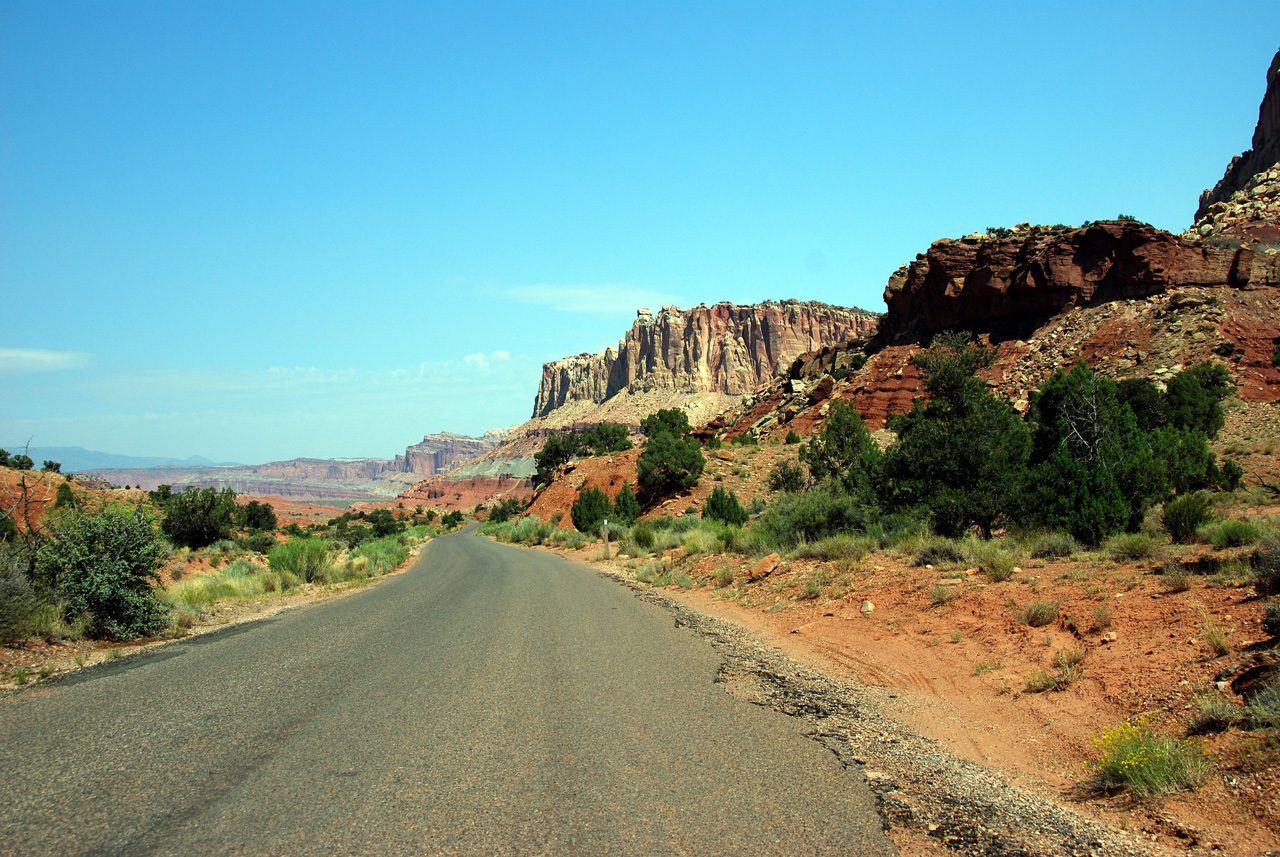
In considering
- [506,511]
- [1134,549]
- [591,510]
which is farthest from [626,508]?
Answer: [506,511]

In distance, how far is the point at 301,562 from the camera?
70.7 feet

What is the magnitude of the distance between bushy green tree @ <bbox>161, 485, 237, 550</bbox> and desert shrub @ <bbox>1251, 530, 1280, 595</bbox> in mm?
45644

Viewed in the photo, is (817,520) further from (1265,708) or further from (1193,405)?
(1193,405)

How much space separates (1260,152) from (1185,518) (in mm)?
86882

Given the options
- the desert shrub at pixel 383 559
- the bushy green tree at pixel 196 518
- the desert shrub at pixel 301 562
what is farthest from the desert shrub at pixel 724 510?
the bushy green tree at pixel 196 518

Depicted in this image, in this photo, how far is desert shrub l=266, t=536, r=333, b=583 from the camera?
21.4 meters

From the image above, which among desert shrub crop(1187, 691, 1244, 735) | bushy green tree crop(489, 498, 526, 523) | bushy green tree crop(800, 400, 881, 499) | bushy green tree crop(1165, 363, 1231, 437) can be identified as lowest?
bushy green tree crop(489, 498, 526, 523)

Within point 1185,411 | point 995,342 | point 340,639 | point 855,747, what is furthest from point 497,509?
point 855,747

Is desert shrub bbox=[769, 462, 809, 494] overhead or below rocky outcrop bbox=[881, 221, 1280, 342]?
below

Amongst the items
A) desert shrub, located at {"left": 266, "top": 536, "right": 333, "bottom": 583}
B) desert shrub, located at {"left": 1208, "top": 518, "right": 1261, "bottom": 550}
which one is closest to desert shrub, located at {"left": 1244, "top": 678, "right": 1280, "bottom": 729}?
desert shrub, located at {"left": 1208, "top": 518, "right": 1261, "bottom": 550}

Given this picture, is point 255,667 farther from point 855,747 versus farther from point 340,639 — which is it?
point 855,747

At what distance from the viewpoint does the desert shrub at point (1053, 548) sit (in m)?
12.3

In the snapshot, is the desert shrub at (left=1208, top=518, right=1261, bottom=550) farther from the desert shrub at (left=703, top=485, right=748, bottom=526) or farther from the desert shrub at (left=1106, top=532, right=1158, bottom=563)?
the desert shrub at (left=703, top=485, right=748, bottom=526)

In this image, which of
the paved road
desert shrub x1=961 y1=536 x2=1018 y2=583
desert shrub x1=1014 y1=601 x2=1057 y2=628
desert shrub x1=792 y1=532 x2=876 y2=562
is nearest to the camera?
the paved road
